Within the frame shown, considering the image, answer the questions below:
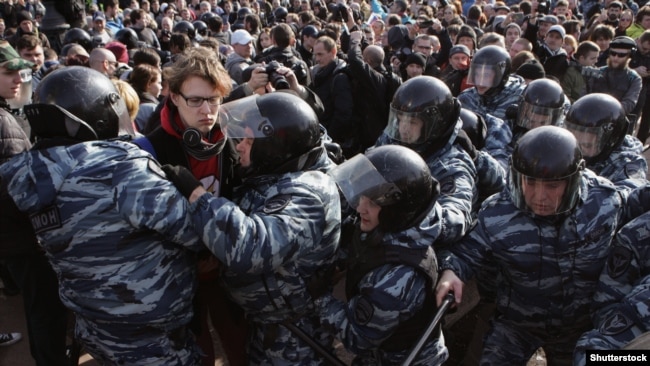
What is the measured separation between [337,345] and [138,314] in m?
2.00

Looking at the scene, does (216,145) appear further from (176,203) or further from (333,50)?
(333,50)

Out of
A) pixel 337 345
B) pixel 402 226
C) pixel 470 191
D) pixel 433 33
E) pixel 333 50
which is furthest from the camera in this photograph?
pixel 433 33

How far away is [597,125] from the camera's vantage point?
11.1 ft

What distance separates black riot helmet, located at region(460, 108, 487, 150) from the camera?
12.5 ft

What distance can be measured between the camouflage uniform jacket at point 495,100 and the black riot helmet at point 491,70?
0.06 m

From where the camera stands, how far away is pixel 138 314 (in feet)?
6.62

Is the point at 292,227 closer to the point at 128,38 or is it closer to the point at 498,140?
the point at 498,140

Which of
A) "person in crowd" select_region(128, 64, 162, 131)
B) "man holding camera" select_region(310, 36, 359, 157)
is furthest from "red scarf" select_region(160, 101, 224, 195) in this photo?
"man holding camera" select_region(310, 36, 359, 157)

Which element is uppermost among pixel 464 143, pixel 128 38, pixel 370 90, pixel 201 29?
pixel 464 143

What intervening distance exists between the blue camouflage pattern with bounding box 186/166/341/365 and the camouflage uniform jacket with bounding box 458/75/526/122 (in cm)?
326

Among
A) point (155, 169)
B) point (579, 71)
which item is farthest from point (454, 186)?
point (579, 71)

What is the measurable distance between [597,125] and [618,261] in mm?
1415

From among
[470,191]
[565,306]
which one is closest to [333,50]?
[470,191]

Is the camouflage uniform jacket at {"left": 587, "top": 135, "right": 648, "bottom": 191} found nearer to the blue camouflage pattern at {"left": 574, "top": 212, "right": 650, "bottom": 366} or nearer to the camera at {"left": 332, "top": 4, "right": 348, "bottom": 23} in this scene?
the blue camouflage pattern at {"left": 574, "top": 212, "right": 650, "bottom": 366}
